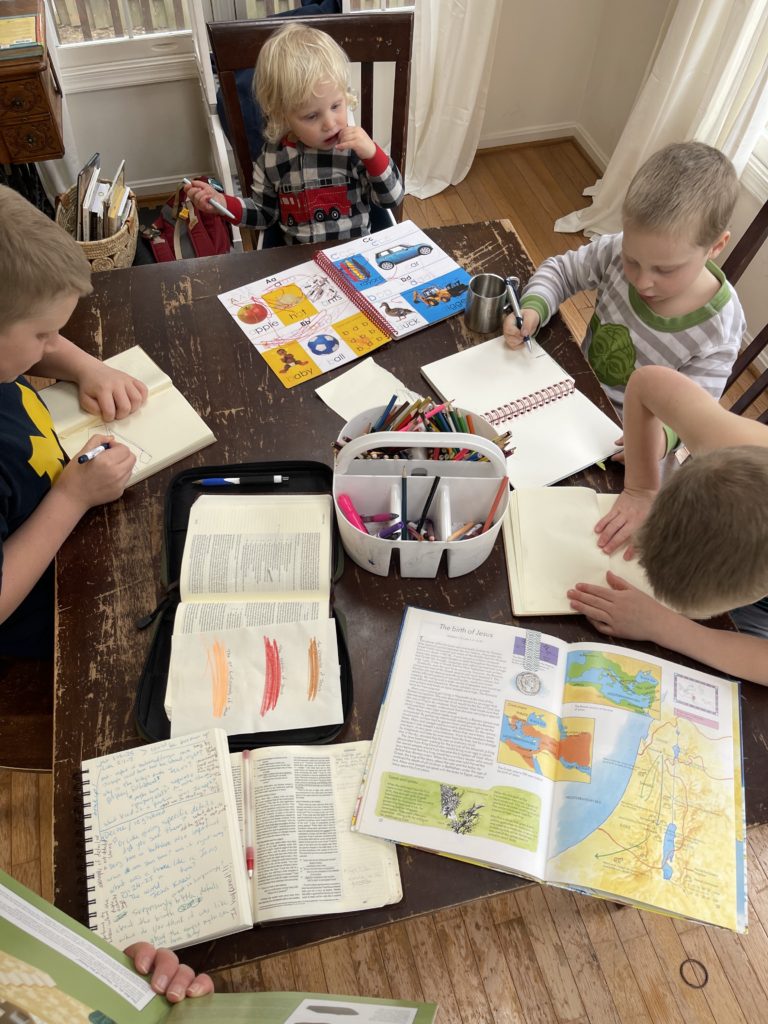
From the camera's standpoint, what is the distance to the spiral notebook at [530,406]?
3.71 ft

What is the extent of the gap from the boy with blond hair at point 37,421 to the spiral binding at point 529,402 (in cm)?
58

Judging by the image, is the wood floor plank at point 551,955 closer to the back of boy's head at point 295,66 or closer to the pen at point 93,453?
the pen at point 93,453

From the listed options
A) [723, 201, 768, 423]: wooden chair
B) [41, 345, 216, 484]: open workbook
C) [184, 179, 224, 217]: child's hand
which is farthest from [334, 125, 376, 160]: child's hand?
[723, 201, 768, 423]: wooden chair

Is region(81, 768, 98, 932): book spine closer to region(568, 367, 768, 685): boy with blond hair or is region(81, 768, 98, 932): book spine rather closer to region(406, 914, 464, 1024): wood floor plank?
region(568, 367, 768, 685): boy with blond hair

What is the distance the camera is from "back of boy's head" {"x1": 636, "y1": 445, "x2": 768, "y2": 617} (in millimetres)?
765

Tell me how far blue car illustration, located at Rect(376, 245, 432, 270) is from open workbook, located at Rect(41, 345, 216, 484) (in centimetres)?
50

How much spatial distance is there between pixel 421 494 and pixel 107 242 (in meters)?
1.59

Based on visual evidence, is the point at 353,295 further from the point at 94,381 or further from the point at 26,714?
the point at 26,714

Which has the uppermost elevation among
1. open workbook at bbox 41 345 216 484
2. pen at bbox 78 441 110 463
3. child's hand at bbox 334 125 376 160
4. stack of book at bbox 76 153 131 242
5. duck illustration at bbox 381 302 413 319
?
child's hand at bbox 334 125 376 160

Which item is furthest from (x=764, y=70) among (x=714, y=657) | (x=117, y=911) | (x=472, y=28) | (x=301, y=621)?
(x=117, y=911)

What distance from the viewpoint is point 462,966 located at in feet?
4.69

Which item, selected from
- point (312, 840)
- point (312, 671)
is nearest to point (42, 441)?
point (312, 671)

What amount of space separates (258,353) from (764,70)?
181cm

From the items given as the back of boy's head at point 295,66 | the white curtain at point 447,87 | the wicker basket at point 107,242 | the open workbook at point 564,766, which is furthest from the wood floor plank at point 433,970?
the white curtain at point 447,87
